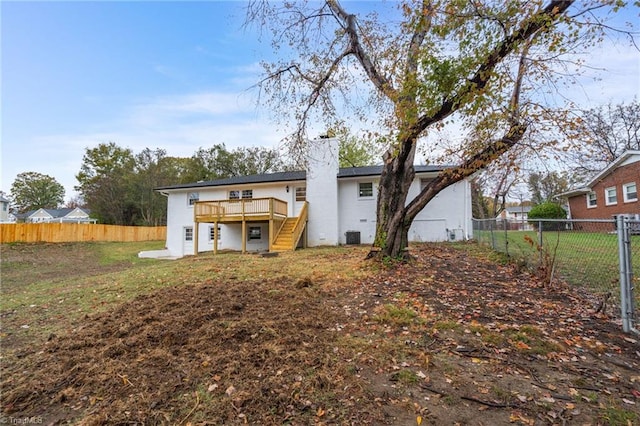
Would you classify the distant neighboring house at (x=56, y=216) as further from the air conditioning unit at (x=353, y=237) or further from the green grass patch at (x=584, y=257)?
the green grass patch at (x=584, y=257)

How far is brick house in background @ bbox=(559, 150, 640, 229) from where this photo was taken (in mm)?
15735

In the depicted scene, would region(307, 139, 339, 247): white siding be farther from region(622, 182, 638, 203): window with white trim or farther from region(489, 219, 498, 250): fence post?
region(622, 182, 638, 203): window with white trim

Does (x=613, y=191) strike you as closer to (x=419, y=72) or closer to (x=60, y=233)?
(x=419, y=72)

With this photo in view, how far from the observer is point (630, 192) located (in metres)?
16.2

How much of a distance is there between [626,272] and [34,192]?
66645 mm

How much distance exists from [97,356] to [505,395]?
13.1 feet

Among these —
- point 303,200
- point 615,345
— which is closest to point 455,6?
point 615,345

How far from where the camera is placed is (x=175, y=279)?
6906 mm

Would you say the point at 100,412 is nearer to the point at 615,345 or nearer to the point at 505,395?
the point at 505,395

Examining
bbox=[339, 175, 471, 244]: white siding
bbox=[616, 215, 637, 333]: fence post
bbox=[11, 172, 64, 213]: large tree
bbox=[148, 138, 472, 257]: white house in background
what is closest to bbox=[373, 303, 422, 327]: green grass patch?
bbox=[616, 215, 637, 333]: fence post

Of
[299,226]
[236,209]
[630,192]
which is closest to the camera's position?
[299,226]

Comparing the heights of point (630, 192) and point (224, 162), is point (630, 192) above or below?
below

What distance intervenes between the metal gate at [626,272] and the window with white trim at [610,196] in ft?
65.4

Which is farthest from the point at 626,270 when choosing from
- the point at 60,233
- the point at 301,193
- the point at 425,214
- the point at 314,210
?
the point at 60,233
